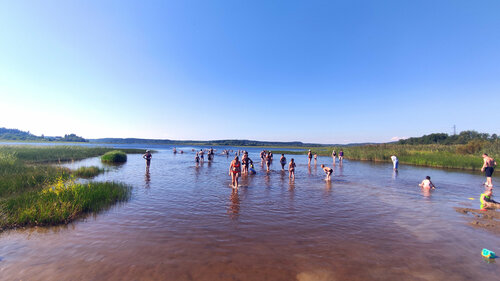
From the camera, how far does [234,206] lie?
34.6 feet

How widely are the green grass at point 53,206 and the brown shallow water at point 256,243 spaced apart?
1.84 feet

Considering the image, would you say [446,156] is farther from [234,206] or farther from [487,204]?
[234,206]

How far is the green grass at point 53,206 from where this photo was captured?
7.71 metres

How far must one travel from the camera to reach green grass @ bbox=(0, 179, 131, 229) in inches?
303

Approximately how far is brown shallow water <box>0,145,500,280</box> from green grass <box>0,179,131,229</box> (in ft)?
1.84

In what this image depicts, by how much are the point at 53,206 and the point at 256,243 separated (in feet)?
26.2

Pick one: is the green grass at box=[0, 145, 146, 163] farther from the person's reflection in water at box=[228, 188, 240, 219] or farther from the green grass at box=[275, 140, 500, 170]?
the green grass at box=[275, 140, 500, 170]

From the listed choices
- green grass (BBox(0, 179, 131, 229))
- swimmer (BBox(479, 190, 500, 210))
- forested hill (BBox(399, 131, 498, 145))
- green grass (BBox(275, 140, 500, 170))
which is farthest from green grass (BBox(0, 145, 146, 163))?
forested hill (BBox(399, 131, 498, 145))

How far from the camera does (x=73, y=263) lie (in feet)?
17.9

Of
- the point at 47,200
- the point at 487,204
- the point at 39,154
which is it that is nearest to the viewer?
the point at 47,200

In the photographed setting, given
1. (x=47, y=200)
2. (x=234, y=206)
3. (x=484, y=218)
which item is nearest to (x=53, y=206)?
(x=47, y=200)

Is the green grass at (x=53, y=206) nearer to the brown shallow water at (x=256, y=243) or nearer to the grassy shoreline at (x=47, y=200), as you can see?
the grassy shoreline at (x=47, y=200)

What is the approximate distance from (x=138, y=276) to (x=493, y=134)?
275 feet

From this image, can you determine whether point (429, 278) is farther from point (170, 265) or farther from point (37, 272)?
point (37, 272)
